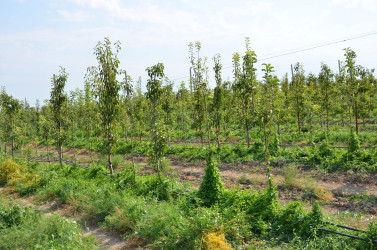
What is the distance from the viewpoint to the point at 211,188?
7.61 metres

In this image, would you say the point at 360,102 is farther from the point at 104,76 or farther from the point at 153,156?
the point at 104,76

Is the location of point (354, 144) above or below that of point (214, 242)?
above

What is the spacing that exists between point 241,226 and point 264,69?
Result: 379 cm

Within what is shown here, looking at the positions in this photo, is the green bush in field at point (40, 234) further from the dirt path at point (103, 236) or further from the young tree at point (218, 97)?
the young tree at point (218, 97)

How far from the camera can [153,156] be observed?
9.09 metres

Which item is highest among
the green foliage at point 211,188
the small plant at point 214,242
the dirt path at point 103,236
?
the green foliage at point 211,188

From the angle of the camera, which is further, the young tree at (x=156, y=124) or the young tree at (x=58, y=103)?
the young tree at (x=58, y=103)

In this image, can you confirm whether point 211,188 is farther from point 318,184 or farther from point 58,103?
point 58,103

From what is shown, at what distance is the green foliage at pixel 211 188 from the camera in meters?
7.39

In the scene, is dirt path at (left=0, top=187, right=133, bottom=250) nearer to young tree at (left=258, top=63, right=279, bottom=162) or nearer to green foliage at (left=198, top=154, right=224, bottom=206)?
green foliage at (left=198, top=154, right=224, bottom=206)

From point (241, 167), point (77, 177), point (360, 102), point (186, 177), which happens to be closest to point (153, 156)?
point (186, 177)

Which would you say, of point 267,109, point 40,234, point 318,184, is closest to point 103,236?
point 40,234

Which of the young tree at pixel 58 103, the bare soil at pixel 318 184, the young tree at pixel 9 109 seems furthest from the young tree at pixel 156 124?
the young tree at pixel 9 109

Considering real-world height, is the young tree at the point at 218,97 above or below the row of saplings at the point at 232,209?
above
